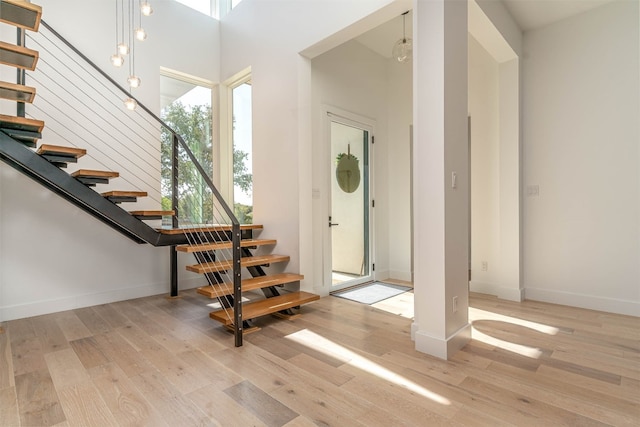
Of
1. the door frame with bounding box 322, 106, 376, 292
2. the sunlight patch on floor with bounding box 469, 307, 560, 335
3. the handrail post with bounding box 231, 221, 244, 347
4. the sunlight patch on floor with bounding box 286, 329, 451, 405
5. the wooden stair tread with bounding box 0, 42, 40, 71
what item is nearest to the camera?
the sunlight patch on floor with bounding box 286, 329, 451, 405

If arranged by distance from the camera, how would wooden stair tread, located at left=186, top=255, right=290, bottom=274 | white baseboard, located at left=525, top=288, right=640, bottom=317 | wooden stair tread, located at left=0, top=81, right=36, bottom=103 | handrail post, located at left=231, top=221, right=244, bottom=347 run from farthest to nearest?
white baseboard, located at left=525, top=288, right=640, bottom=317 < wooden stair tread, located at left=186, top=255, right=290, bottom=274 < handrail post, located at left=231, top=221, right=244, bottom=347 < wooden stair tread, located at left=0, top=81, right=36, bottom=103

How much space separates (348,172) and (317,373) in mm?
2877

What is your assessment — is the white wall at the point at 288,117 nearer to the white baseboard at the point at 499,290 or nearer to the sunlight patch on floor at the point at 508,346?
the sunlight patch on floor at the point at 508,346

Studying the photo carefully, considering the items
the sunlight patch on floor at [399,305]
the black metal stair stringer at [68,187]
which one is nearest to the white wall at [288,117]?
the sunlight patch on floor at [399,305]

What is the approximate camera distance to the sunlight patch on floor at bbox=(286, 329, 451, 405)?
1.77 m

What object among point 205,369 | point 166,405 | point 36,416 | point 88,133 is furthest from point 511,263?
point 88,133

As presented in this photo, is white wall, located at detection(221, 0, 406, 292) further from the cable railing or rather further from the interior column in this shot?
the interior column

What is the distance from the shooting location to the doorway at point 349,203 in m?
4.14

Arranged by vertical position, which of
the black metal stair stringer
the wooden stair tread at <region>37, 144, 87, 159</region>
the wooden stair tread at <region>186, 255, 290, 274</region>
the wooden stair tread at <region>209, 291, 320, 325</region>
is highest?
the wooden stair tread at <region>37, 144, 87, 159</region>

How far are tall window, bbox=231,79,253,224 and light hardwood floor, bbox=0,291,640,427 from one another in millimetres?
1860

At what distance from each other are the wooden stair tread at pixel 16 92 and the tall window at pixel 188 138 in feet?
5.22

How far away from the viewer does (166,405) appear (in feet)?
5.49

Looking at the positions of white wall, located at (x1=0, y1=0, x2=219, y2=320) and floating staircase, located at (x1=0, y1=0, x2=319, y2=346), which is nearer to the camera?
floating staircase, located at (x1=0, y1=0, x2=319, y2=346)

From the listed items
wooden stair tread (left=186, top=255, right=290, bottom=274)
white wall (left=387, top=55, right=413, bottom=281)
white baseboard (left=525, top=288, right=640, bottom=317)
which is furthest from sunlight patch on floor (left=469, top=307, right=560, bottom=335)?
wooden stair tread (left=186, top=255, right=290, bottom=274)
